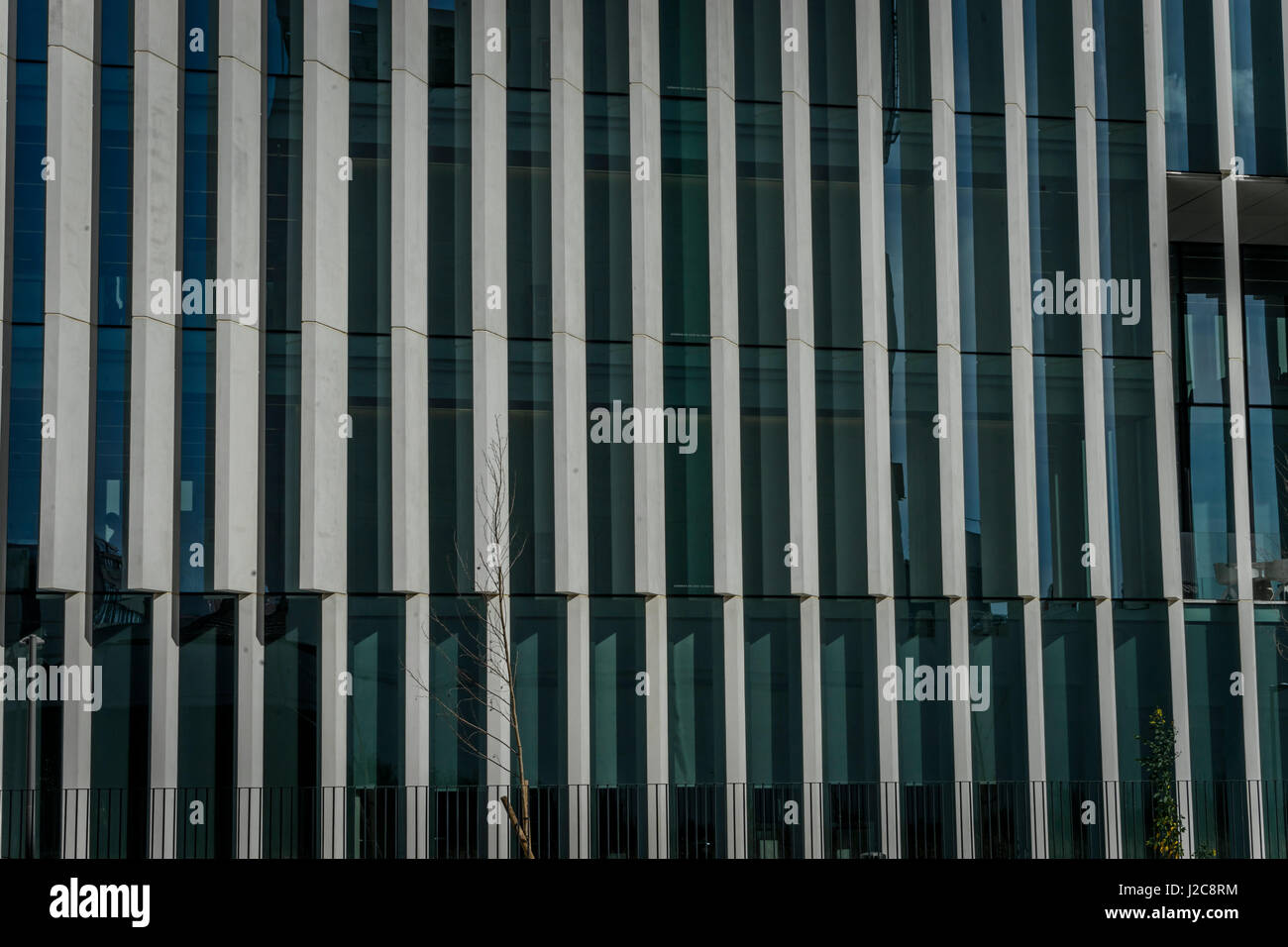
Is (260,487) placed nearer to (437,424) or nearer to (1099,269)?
(437,424)

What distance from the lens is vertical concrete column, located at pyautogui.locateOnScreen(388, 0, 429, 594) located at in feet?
73.9

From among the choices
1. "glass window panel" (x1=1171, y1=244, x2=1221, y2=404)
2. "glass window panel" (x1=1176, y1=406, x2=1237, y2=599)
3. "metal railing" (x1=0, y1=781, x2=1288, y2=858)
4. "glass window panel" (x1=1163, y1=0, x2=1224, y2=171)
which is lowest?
"metal railing" (x1=0, y1=781, x2=1288, y2=858)

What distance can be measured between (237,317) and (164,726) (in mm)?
6149

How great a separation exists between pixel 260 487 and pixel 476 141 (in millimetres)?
6346

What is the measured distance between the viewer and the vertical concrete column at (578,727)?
22.2 m

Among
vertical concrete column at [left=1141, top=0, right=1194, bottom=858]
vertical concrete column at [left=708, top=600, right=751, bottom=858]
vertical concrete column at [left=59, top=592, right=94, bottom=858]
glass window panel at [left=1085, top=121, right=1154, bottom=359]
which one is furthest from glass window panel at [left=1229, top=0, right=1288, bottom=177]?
vertical concrete column at [left=59, top=592, right=94, bottom=858]

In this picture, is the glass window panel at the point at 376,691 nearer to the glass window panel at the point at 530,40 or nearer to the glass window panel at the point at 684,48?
the glass window panel at the point at 530,40

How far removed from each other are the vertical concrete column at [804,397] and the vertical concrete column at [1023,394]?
3.31m

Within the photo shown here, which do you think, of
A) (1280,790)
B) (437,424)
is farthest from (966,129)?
(1280,790)

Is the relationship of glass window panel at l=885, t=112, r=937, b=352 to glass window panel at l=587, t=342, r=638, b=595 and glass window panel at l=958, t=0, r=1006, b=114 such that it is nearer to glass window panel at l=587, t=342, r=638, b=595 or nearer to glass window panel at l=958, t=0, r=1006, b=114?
glass window panel at l=958, t=0, r=1006, b=114

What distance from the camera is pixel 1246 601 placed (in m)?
24.5

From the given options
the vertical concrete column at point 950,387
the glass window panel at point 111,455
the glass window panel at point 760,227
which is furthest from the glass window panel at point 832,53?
the glass window panel at point 111,455

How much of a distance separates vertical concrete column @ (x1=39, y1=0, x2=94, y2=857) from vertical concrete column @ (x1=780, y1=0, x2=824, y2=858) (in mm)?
10622
